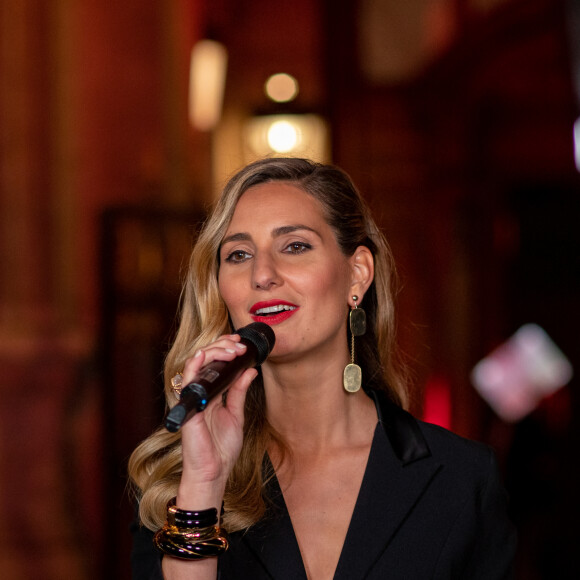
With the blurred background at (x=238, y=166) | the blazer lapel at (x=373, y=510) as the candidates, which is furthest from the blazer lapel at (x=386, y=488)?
the blurred background at (x=238, y=166)

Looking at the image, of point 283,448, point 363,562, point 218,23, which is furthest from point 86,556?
point 218,23

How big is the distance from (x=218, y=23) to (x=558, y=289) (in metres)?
2.01

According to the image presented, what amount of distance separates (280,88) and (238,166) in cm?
53

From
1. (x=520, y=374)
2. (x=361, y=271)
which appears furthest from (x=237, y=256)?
(x=520, y=374)

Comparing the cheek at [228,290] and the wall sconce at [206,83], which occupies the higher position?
the wall sconce at [206,83]

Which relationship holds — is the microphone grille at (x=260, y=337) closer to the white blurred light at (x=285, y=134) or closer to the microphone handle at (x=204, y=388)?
the microphone handle at (x=204, y=388)

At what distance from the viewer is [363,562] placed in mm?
1699

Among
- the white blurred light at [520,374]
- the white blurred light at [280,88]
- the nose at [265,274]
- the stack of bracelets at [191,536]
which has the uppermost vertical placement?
the white blurred light at [280,88]

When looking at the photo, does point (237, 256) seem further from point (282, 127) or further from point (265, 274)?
point (282, 127)

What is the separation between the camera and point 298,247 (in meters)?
1.89

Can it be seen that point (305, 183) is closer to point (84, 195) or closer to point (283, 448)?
point (283, 448)

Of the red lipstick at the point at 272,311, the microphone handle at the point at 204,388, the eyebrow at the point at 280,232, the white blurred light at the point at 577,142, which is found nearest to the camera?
the microphone handle at the point at 204,388

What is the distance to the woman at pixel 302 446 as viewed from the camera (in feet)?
5.55

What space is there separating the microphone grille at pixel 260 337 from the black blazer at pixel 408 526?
442mm
